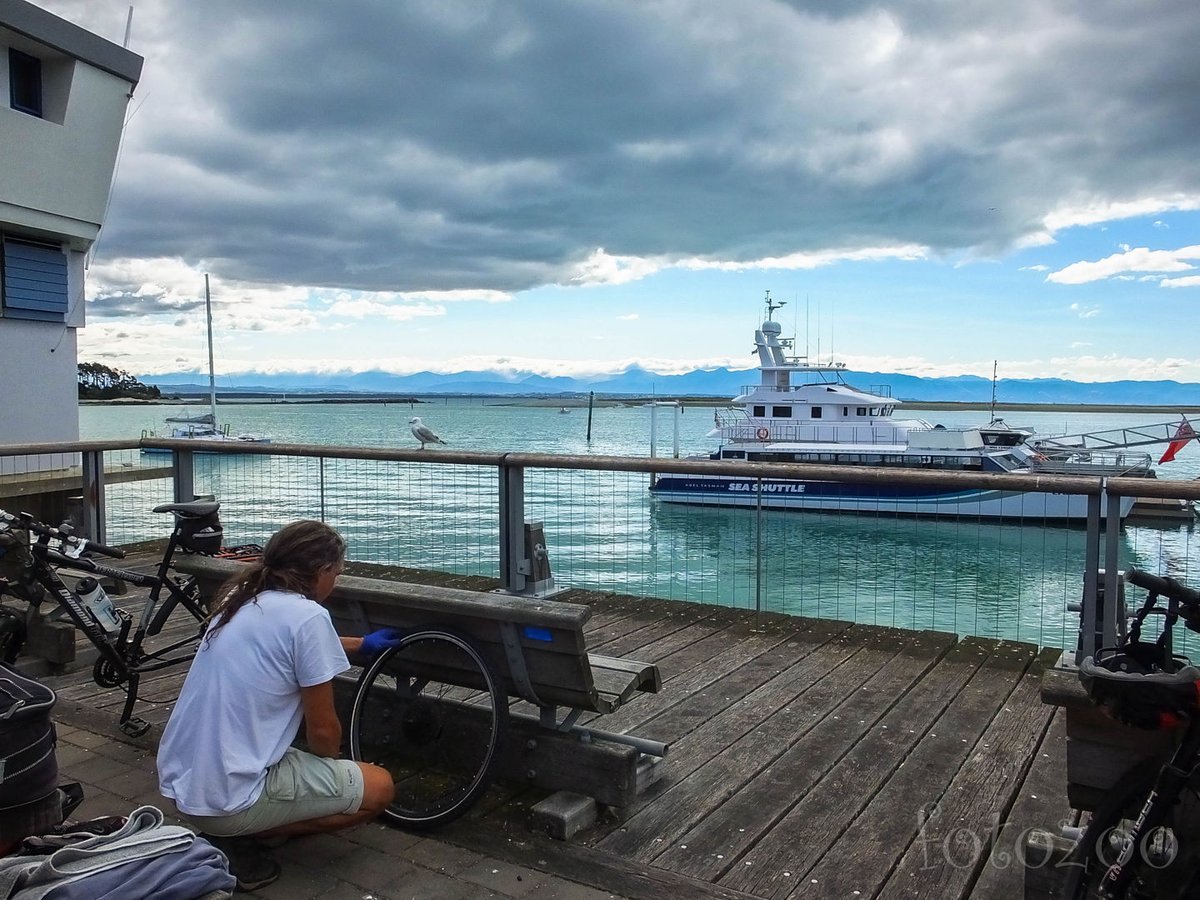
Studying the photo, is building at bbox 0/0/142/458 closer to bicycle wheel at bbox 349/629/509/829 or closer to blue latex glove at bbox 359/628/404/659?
bicycle wheel at bbox 349/629/509/829

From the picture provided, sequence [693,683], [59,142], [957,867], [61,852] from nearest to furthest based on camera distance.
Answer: [61,852] < [957,867] < [693,683] < [59,142]

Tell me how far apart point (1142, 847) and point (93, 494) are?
8.67 meters

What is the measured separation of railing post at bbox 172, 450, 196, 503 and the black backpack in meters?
5.23

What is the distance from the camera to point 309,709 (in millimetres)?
3242

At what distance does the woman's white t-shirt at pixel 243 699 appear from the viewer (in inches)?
124

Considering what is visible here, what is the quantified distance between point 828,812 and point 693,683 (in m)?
1.73

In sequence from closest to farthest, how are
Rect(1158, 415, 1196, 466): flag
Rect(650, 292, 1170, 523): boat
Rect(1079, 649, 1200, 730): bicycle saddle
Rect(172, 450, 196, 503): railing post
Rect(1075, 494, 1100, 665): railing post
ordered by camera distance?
Rect(1079, 649, 1200, 730): bicycle saddle
Rect(1075, 494, 1100, 665): railing post
Rect(172, 450, 196, 503): railing post
Rect(1158, 415, 1196, 466): flag
Rect(650, 292, 1170, 523): boat

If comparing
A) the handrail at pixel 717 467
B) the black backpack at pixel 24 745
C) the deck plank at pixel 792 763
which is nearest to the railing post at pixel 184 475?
the handrail at pixel 717 467

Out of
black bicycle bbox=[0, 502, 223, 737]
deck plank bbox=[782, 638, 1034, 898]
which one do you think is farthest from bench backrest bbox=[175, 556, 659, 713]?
black bicycle bbox=[0, 502, 223, 737]

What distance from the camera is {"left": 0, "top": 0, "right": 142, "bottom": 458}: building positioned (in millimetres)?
14070

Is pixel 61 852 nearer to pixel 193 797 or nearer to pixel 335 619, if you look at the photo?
pixel 193 797

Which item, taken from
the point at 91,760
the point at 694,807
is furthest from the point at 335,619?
the point at 694,807

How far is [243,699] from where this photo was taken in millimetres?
3186

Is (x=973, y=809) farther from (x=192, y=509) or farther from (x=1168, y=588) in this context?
(x=192, y=509)
